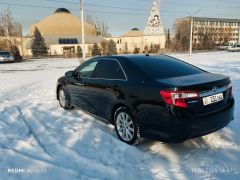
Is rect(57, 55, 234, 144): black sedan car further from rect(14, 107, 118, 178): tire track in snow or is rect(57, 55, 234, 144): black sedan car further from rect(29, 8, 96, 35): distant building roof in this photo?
rect(29, 8, 96, 35): distant building roof

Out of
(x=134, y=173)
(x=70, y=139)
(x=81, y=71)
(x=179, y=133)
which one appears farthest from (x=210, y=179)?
(x=81, y=71)

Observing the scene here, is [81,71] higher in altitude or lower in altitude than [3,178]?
higher

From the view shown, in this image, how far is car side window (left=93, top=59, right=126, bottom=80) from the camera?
4938 mm

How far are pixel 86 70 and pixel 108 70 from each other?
113 centimetres

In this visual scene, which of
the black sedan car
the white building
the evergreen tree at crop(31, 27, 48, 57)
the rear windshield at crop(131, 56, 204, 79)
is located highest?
the white building

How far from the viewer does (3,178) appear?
3.71 metres

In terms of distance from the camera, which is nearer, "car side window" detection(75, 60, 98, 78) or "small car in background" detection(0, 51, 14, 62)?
"car side window" detection(75, 60, 98, 78)

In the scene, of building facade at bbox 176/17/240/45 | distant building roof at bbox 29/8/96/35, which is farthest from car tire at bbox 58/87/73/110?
building facade at bbox 176/17/240/45

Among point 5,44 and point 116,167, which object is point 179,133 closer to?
point 116,167

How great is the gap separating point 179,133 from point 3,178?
2.55 metres

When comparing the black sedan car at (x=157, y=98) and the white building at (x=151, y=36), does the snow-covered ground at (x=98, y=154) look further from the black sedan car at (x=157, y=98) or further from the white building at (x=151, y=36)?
the white building at (x=151, y=36)

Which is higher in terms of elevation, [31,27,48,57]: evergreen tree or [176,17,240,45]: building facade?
[176,17,240,45]: building facade

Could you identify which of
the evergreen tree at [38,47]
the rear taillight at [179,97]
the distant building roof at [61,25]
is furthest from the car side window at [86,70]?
the distant building roof at [61,25]

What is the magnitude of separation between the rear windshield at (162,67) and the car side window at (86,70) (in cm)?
126
